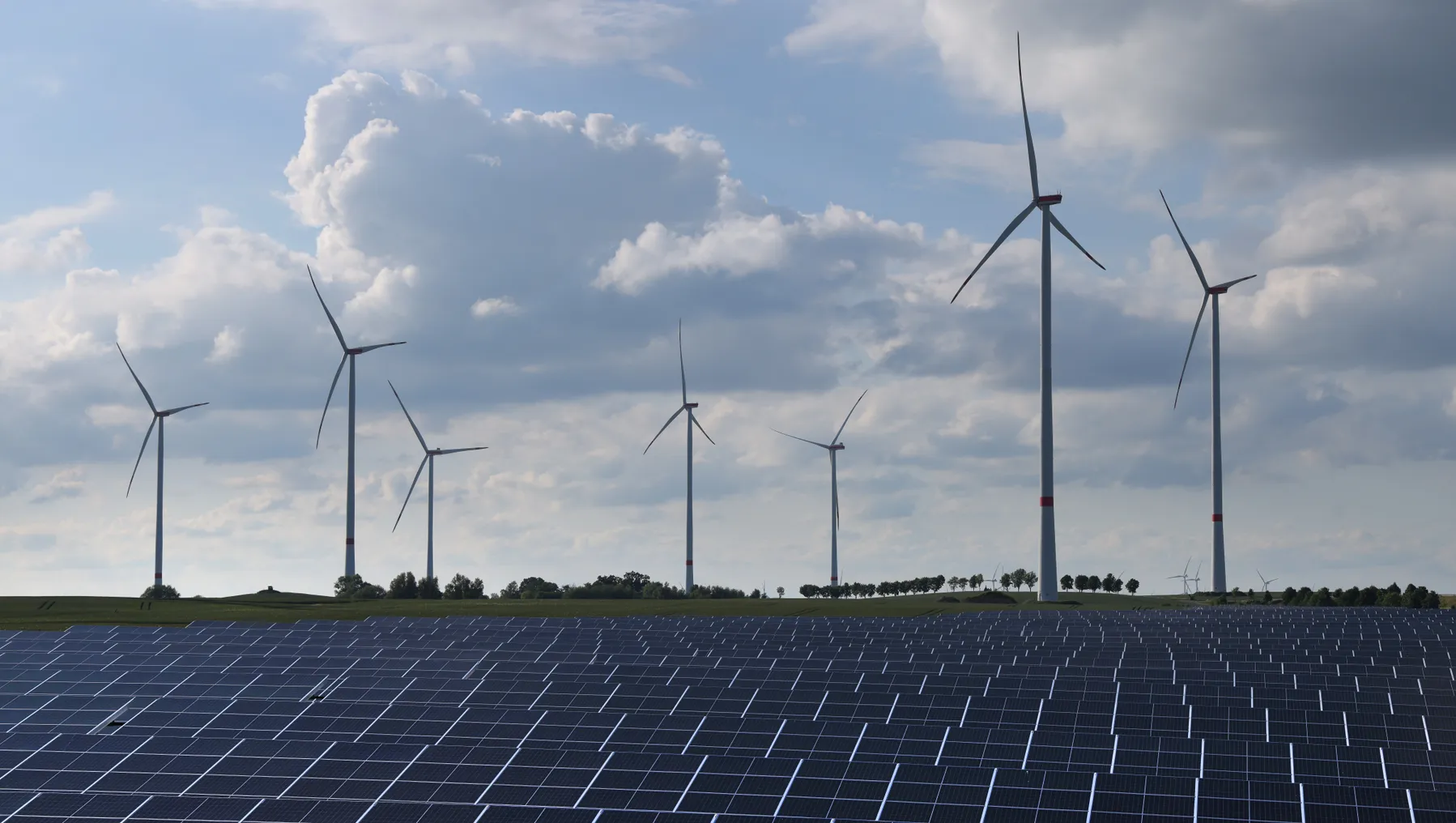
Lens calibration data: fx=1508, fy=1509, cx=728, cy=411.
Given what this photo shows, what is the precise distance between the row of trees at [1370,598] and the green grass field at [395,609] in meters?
8.47

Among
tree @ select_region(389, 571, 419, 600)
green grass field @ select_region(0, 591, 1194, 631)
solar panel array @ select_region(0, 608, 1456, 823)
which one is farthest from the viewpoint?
tree @ select_region(389, 571, 419, 600)

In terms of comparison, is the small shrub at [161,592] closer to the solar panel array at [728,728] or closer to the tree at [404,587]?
the tree at [404,587]

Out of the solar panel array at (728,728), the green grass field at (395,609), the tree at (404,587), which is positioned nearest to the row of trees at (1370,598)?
the green grass field at (395,609)

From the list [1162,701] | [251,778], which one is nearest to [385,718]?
[251,778]

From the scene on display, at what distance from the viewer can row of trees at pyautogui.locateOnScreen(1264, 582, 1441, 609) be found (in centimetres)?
10238

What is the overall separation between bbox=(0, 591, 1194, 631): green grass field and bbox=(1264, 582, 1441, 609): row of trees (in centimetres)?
847

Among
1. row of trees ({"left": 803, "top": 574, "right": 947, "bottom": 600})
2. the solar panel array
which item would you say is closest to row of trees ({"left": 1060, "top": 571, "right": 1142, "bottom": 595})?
row of trees ({"left": 803, "top": 574, "right": 947, "bottom": 600})

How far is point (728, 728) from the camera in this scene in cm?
4516

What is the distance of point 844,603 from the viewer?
10600 cm

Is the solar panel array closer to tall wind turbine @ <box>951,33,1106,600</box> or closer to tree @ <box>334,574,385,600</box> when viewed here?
tall wind turbine @ <box>951,33,1106,600</box>

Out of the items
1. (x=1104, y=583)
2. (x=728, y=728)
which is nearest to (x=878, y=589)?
(x=1104, y=583)

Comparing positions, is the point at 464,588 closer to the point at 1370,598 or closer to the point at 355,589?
the point at 355,589

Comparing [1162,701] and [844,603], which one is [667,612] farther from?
[1162,701]

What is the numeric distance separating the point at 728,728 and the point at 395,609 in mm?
58715
